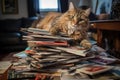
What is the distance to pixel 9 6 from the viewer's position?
4969 millimetres

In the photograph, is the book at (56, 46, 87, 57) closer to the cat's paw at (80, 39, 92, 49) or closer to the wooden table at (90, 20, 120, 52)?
the cat's paw at (80, 39, 92, 49)

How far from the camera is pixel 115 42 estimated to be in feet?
6.31

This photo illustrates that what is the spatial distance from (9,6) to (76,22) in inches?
160

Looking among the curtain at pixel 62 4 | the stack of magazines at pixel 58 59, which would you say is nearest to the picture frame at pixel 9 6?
the curtain at pixel 62 4

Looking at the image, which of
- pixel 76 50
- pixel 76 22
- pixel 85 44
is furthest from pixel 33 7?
pixel 76 50

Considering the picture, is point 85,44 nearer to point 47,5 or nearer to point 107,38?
point 107,38

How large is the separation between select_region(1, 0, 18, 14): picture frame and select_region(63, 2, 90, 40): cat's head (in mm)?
3886

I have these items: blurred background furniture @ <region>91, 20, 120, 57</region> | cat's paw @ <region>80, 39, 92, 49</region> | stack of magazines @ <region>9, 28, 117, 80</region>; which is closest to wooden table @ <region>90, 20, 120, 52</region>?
blurred background furniture @ <region>91, 20, 120, 57</region>

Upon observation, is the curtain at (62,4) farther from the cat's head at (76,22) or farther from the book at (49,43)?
the book at (49,43)

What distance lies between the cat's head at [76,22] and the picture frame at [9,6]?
12.7ft

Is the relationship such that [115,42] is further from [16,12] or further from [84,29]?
[16,12]

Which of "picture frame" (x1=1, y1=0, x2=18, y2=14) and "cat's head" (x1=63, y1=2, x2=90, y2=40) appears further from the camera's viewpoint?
"picture frame" (x1=1, y1=0, x2=18, y2=14)

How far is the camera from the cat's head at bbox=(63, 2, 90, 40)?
1254mm

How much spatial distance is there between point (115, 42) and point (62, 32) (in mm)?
859
